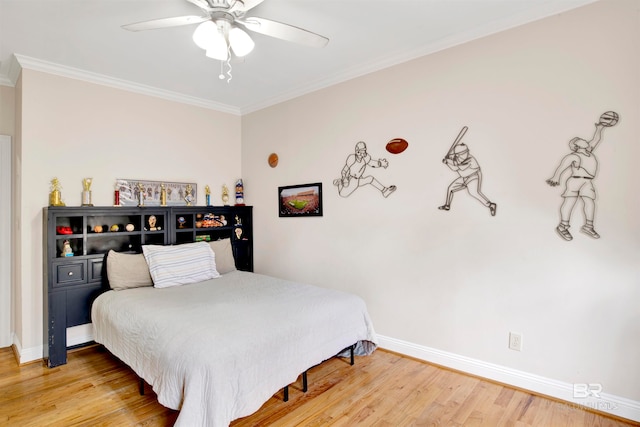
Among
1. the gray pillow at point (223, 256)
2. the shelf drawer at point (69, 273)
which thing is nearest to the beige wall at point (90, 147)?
the shelf drawer at point (69, 273)

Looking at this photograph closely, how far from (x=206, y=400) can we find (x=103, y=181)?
2.55 metres

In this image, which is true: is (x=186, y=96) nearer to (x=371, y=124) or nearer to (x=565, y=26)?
(x=371, y=124)

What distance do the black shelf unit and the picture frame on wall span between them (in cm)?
82

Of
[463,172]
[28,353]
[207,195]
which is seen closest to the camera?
[463,172]

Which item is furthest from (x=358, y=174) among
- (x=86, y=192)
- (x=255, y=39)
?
(x=86, y=192)

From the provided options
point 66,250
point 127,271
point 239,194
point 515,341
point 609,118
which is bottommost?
point 515,341

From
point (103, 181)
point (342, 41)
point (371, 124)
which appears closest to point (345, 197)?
point (371, 124)

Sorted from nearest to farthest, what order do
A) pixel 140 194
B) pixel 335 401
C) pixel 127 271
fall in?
1. pixel 335 401
2. pixel 127 271
3. pixel 140 194

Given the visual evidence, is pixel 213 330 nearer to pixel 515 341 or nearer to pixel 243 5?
pixel 243 5

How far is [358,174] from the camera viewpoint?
319 centimetres

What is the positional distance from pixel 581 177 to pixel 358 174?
1674mm

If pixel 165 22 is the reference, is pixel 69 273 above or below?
below

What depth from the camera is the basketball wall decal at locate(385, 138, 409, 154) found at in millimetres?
2881

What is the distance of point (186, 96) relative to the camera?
151 inches
